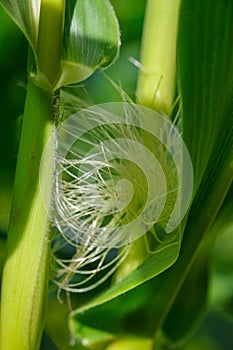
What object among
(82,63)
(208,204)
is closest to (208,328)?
(208,204)

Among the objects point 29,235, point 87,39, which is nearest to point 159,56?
point 87,39

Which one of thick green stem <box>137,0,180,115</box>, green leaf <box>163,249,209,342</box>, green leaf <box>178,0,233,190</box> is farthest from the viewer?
green leaf <box>163,249,209,342</box>

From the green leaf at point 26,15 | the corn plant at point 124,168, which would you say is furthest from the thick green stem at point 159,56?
the green leaf at point 26,15

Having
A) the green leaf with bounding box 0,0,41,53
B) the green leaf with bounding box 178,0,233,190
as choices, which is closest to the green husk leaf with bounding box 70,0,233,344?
the green leaf with bounding box 178,0,233,190

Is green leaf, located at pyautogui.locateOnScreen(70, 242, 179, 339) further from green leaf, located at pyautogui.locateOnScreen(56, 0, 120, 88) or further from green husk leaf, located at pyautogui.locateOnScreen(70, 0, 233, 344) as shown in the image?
green leaf, located at pyautogui.locateOnScreen(56, 0, 120, 88)

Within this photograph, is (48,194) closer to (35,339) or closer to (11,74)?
(35,339)

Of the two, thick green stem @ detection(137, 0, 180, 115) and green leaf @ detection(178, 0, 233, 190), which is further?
thick green stem @ detection(137, 0, 180, 115)

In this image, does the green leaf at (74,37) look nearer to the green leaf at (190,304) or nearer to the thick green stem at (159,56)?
the thick green stem at (159,56)

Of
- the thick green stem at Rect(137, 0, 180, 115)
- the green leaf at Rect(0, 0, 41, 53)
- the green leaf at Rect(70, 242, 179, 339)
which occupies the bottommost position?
the green leaf at Rect(70, 242, 179, 339)
